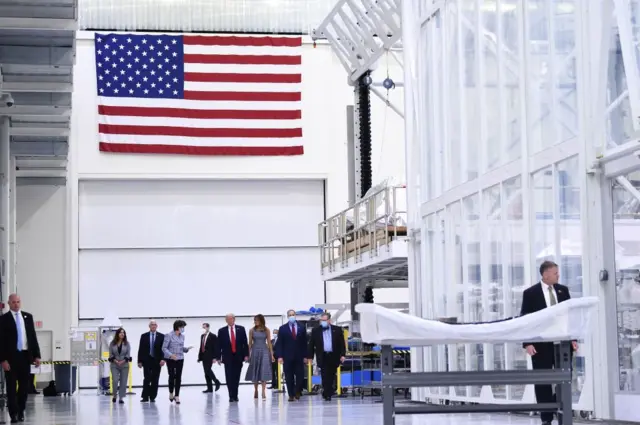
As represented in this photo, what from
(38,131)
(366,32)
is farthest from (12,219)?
(366,32)

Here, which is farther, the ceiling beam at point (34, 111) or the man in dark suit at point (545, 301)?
the ceiling beam at point (34, 111)

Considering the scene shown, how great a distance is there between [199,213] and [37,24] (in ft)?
64.0

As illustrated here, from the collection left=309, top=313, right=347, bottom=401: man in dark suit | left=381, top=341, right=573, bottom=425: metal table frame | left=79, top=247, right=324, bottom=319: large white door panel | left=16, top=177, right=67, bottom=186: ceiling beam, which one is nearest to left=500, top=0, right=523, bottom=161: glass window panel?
left=381, top=341, right=573, bottom=425: metal table frame

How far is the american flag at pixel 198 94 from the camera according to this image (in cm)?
3800

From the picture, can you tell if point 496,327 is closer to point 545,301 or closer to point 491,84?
point 545,301

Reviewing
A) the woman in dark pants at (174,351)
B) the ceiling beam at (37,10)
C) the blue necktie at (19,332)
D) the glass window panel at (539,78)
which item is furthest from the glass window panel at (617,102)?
the woman in dark pants at (174,351)

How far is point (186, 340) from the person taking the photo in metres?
38.6

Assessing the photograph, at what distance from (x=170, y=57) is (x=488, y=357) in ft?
77.4

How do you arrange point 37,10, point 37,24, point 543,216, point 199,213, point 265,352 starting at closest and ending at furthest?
point 543,216
point 37,10
point 37,24
point 265,352
point 199,213

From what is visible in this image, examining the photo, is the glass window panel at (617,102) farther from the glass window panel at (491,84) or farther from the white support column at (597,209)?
the glass window panel at (491,84)

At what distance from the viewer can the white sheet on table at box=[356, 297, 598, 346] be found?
9141mm

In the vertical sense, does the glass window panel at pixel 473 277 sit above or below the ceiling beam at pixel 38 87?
below

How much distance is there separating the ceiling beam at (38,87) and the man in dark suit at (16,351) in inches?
382

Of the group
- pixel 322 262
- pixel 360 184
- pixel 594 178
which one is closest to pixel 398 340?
pixel 594 178
